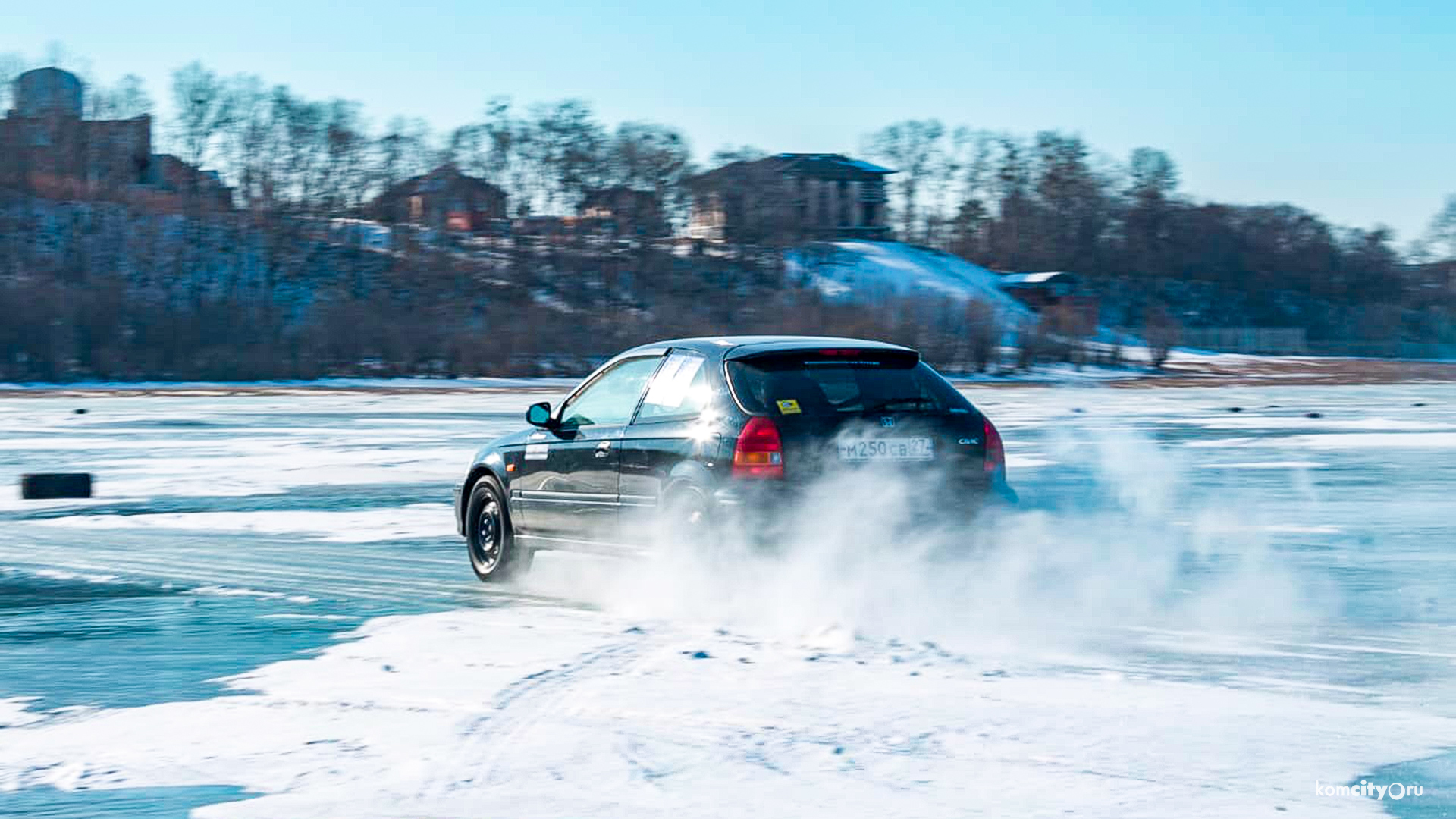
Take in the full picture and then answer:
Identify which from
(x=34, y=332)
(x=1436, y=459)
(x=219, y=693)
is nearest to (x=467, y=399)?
(x=1436, y=459)

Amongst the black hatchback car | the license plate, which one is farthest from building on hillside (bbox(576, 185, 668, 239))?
the license plate

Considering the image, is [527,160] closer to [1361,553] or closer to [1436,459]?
[1436,459]

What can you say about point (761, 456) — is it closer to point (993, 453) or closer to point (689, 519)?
point (689, 519)

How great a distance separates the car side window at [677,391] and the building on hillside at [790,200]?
396ft

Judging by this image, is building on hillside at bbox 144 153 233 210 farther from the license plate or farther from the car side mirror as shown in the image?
the license plate

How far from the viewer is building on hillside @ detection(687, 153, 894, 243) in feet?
437

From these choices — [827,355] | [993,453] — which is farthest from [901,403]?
[993,453]

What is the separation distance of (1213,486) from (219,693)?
41.7 ft

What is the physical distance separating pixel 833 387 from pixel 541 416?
2.23 metres

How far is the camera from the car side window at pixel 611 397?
392 inches

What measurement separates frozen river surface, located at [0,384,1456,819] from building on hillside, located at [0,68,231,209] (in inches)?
4385

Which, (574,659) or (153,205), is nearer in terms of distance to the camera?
(574,659)

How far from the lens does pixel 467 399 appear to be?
45250mm

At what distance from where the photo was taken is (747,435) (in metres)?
8.65
